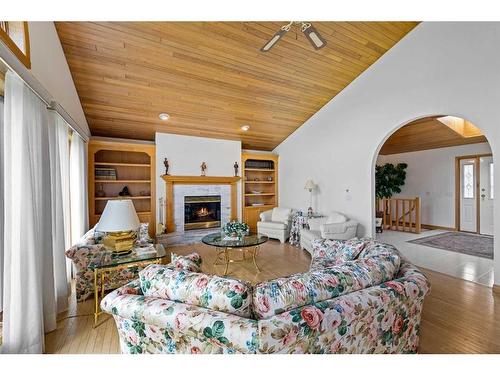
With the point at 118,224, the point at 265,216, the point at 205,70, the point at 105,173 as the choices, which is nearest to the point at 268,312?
the point at 118,224

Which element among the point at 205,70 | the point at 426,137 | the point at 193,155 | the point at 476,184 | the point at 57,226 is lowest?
the point at 57,226

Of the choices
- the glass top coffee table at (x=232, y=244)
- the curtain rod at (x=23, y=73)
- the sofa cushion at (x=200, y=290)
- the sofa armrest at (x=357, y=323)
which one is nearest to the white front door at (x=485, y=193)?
the glass top coffee table at (x=232, y=244)

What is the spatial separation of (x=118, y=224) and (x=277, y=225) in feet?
12.4

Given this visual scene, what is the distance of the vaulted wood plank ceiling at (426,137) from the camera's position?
5.54 meters

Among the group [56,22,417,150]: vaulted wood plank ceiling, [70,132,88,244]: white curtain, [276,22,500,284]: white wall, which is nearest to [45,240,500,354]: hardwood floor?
[276,22,500,284]: white wall

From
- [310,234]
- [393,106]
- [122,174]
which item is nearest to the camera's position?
[393,106]

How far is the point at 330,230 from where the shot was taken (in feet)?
13.7

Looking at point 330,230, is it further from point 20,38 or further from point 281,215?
point 20,38

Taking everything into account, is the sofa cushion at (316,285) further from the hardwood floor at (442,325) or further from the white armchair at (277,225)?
the white armchair at (277,225)

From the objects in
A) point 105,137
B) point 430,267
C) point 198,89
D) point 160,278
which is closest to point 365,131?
point 430,267

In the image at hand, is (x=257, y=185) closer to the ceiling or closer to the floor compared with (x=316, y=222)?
closer to the ceiling

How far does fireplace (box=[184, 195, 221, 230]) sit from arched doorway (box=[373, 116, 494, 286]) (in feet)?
13.1

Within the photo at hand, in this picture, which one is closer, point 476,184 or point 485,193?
point 485,193

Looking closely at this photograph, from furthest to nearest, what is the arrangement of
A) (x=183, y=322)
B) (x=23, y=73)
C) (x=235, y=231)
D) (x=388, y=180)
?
(x=388, y=180)
(x=235, y=231)
(x=23, y=73)
(x=183, y=322)
